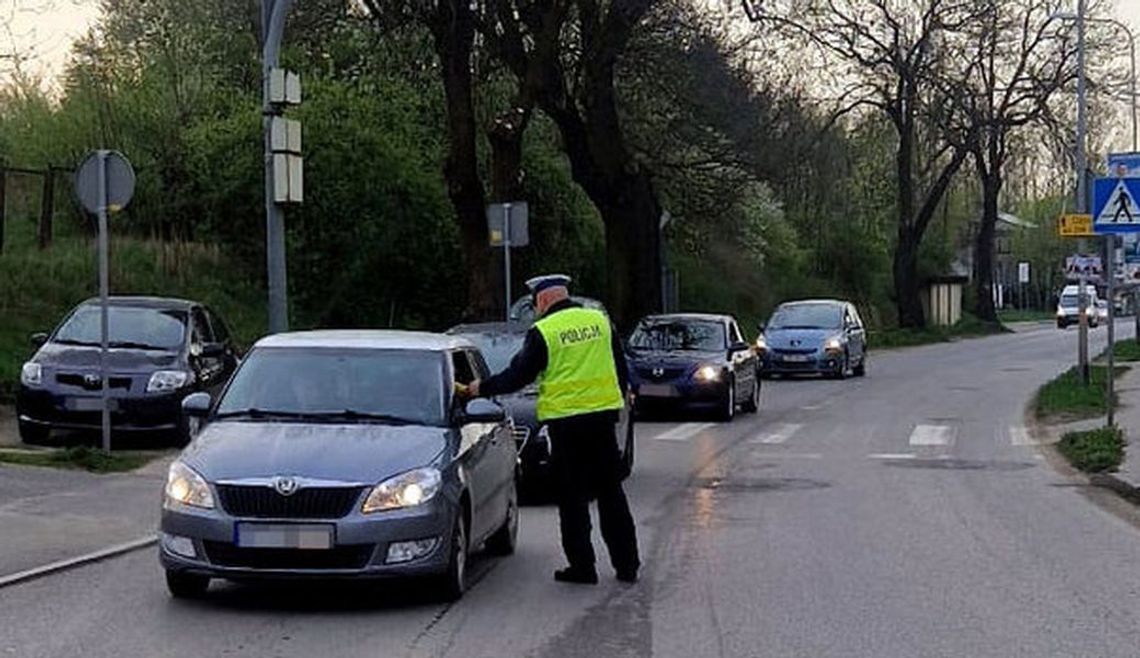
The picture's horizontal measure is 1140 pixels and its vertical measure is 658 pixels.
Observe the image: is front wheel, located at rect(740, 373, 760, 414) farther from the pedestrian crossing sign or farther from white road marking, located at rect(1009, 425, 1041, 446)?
the pedestrian crossing sign

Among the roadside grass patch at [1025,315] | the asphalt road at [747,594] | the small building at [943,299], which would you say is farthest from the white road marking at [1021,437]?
the roadside grass patch at [1025,315]

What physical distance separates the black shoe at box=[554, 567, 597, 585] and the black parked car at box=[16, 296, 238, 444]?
901 cm

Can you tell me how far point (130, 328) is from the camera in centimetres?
2041

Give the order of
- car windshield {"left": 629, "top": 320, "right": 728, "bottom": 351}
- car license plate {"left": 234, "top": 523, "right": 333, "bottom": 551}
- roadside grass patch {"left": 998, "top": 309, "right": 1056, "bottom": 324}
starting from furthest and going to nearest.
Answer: roadside grass patch {"left": 998, "top": 309, "right": 1056, "bottom": 324}
car windshield {"left": 629, "top": 320, "right": 728, "bottom": 351}
car license plate {"left": 234, "top": 523, "right": 333, "bottom": 551}

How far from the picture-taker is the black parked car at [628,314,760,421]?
82.7ft

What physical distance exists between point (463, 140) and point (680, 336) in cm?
490

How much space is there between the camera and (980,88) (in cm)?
5584

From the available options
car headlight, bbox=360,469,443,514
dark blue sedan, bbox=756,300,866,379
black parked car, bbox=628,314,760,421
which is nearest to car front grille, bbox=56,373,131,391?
black parked car, bbox=628,314,760,421

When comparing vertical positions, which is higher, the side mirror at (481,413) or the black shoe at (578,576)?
the side mirror at (481,413)

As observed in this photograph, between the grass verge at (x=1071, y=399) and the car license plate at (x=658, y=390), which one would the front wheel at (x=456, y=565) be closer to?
the car license plate at (x=658, y=390)

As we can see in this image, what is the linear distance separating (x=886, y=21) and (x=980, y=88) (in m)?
4.52

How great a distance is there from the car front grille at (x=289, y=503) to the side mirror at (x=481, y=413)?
1.29m

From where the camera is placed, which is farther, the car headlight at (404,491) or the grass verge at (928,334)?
the grass verge at (928,334)

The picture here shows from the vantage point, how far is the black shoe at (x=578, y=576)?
10961 mm
